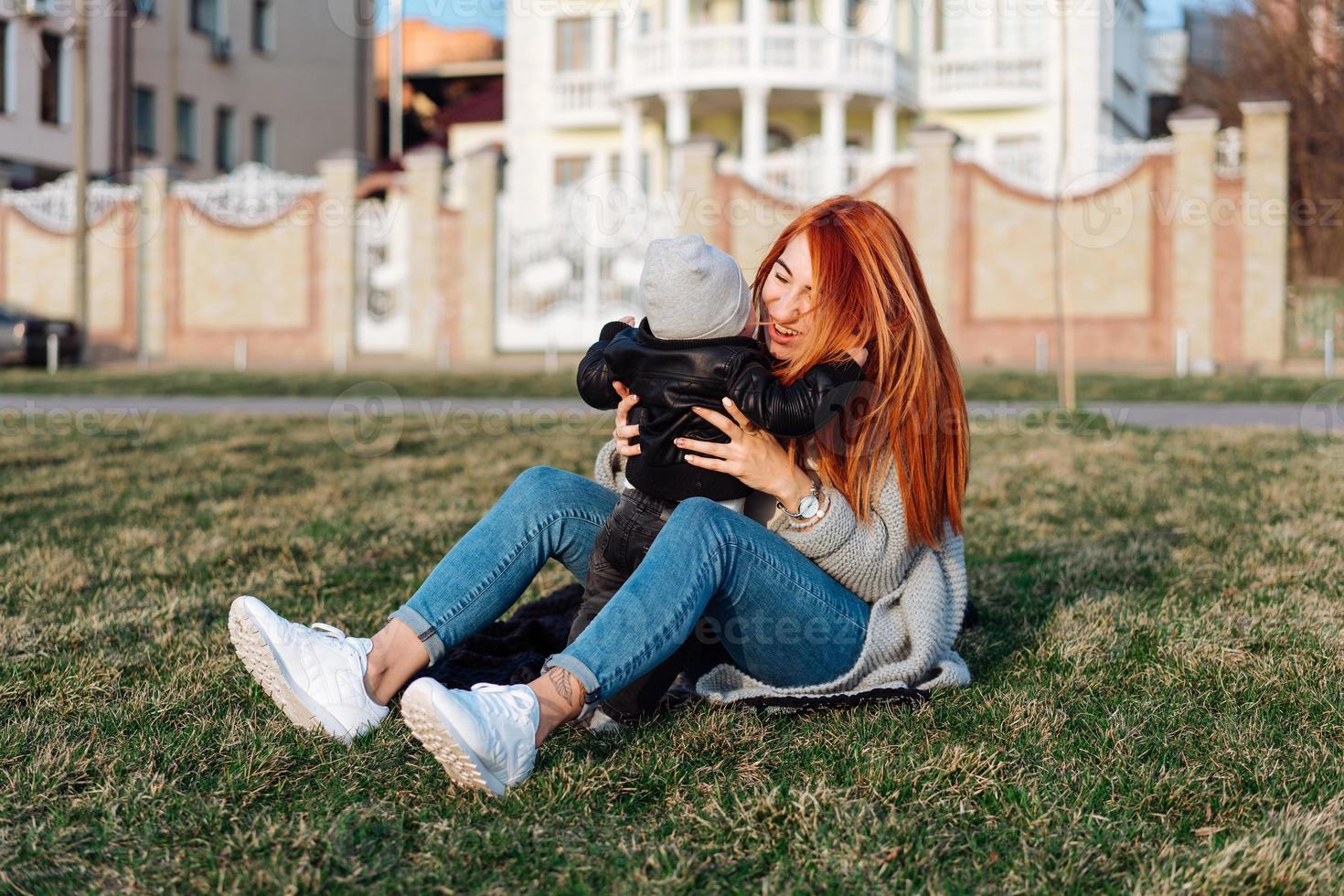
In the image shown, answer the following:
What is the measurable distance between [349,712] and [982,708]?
136 cm

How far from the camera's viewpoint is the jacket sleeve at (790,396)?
8.00ft

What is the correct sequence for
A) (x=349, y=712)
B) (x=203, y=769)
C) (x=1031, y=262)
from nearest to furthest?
(x=203, y=769)
(x=349, y=712)
(x=1031, y=262)

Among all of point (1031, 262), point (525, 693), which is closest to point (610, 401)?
point (525, 693)

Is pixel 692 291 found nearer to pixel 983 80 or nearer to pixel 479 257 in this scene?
pixel 479 257

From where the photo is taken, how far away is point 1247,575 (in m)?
4.11

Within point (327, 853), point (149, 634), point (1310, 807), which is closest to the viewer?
point (327, 853)

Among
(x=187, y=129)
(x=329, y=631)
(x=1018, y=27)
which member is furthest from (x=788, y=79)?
(x=329, y=631)

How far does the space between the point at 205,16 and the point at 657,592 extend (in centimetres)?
3248

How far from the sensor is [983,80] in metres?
24.6

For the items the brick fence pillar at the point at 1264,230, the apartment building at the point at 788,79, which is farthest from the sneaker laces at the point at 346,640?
the apartment building at the point at 788,79

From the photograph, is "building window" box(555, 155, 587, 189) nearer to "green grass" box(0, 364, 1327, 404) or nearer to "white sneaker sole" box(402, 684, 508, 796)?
"green grass" box(0, 364, 1327, 404)

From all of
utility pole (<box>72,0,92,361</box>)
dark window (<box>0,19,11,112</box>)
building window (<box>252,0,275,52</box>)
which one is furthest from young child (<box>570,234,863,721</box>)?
building window (<box>252,0,275,52</box>)

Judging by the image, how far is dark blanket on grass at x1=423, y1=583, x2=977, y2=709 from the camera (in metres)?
Answer: 2.72

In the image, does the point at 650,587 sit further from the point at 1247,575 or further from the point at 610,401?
the point at 1247,575
